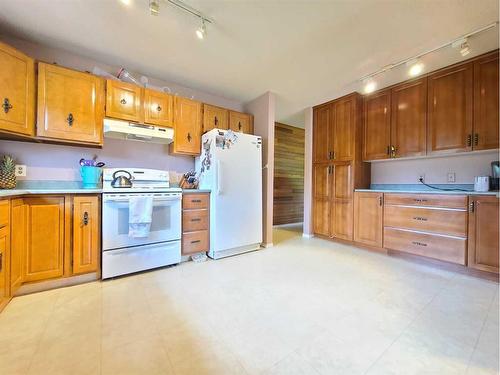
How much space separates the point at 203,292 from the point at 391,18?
287cm

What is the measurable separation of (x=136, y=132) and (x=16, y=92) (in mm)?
984

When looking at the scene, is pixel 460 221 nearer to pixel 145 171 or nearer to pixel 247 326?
pixel 247 326

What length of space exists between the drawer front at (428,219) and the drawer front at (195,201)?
2467mm

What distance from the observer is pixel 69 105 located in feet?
7.15

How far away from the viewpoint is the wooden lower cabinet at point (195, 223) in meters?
2.64

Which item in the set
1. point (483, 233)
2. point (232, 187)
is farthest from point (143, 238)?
point (483, 233)

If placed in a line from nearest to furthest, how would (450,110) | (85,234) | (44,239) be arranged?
1. (44,239)
2. (85,234)
3. (450,110)

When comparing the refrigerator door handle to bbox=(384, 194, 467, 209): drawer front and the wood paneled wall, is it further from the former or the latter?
the wood paneled wall

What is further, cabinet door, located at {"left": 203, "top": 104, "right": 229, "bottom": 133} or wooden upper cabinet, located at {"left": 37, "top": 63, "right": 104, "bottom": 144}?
cabinet door, located at {"left": 203, "top": 104, "right": 229, "bottom": 133}

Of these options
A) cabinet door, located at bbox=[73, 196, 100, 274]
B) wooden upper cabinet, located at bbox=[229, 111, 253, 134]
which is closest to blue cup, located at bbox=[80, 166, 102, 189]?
cabinet door, located at bbox=[73, 196, 100, 274]

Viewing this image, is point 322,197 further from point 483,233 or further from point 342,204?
point 483,233

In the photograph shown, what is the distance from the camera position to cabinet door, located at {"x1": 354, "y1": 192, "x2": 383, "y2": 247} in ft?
9.93

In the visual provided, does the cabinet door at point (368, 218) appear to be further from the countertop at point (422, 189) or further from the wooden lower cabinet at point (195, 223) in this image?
the wooden lower cabinet at point (195, 223)

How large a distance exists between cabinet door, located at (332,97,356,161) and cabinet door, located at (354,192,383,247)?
69cm
